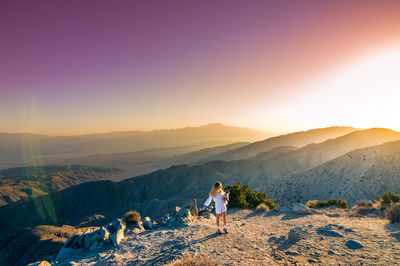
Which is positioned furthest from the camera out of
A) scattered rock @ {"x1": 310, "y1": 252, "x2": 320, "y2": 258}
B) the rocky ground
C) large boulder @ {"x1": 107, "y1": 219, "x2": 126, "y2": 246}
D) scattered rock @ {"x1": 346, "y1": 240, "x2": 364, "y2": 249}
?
large boulder @ {"x1": 107, "y1": 219, "x2": 126, "y2": 246}

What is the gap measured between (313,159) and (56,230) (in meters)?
79.4

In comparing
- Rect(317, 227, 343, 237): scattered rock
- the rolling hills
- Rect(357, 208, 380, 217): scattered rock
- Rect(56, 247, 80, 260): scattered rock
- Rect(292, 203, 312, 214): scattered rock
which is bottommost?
the rolling hills

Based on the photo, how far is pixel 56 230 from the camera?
25547mm

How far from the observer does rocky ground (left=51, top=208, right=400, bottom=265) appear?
541cm

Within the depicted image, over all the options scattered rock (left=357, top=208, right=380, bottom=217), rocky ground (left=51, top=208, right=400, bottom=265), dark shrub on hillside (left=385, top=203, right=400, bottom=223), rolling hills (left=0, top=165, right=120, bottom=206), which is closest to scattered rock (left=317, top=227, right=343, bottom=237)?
rocky ground (left=51, top=208, right=400, bottom=265)

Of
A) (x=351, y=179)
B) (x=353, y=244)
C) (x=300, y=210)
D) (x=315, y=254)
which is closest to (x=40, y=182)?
(x=300, y=210)

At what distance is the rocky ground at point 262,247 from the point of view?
5.41 metres

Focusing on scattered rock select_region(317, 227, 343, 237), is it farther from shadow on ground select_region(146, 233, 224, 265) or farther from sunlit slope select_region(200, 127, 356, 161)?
sunlit slope select_region(200, 127, 356, 161)

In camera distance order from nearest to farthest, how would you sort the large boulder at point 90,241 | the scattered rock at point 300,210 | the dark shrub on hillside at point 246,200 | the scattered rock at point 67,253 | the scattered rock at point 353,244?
the scattered rock at point 353,244 < the scattered rock at point 67,253 < the large boulder at point 90,241 < the scattered rock at point 300,210 < the dark shrub on hillside at point 246,200

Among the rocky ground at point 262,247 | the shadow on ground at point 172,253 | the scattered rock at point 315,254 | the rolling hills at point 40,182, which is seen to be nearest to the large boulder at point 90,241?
the rocky ground at point 262,247

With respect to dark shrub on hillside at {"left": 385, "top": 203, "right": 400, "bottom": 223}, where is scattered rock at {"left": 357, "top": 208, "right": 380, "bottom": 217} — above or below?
below

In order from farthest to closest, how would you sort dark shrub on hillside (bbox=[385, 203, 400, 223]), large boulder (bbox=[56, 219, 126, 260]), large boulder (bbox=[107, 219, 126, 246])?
dark shrub on hillside (bbox=[385, 203, 400, 223])
large boulder (bbox=[107, 219, 126, 246])
large boulder (bbox=[56, 219, 126, 260])

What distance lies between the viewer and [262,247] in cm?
644

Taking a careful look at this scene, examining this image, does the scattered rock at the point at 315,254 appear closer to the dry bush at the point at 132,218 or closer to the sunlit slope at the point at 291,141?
the dry bush at the point at 132,218
